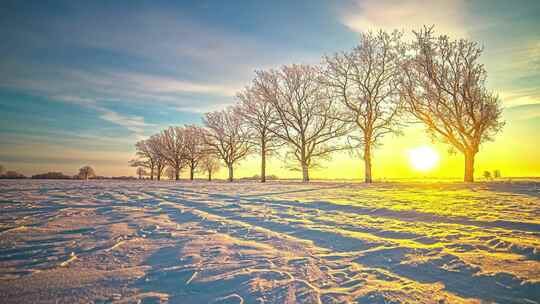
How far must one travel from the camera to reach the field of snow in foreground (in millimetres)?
2352

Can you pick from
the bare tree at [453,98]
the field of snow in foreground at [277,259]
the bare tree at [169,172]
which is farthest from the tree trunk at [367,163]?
the bare tree at [169,172]

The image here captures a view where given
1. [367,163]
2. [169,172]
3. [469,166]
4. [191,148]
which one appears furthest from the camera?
[169,172]

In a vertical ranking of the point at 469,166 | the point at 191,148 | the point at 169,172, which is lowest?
the point at 169,172

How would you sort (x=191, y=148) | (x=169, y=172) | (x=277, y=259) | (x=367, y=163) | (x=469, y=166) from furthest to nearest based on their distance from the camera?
(x=169, y=172), (x=191, y=148), (x=367, y=163), (x=469, y=166), (x=277, y=259)

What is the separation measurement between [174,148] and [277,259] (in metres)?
43.7

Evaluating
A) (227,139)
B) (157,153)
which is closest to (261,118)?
(227,139)

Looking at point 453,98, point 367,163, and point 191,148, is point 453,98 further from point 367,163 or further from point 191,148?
point 191,148

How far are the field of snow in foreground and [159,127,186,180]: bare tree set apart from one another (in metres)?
38.4

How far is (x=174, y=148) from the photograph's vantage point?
43656 millimetres

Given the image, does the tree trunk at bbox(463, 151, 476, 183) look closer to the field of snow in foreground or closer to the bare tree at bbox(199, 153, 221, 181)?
the field of snow in foreground

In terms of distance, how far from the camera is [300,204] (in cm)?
784

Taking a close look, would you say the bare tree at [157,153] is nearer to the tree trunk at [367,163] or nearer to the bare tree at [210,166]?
the bare tree at [210,166]

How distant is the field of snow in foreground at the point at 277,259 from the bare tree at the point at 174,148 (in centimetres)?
3835

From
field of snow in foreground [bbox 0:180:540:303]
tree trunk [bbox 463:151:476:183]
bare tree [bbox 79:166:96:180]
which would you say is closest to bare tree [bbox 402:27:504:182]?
tree trunk [bbox 463:151:476:183]
